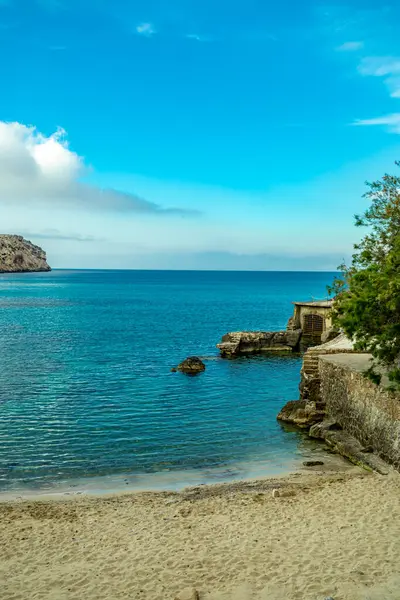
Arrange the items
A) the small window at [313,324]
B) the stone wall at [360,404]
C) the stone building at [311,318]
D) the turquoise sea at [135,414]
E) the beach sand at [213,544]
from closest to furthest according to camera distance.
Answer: the beach sand at [213,544]
the stone wall at [360,404]
the turquoise sea at [135,414]
the stone building at [311,318]
the small window at [313,324]

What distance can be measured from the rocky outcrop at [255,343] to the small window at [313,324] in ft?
24.9

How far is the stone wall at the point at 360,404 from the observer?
20.6 m

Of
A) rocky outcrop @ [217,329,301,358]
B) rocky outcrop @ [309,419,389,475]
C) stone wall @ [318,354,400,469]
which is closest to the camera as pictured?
stone wall @ [318,354,400,469]

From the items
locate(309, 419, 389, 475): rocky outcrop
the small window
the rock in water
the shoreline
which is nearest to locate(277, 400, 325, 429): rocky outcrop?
locate(309, 419, 389, 475): rocky outcrop

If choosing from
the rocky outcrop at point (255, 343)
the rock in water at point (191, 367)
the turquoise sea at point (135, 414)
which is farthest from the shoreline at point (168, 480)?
the rocky outcrop at point (255, 343)

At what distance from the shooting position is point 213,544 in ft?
47.0

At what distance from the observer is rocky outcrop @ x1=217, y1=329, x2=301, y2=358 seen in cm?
5038

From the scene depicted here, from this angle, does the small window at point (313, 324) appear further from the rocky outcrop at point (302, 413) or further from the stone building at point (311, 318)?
the rocky outcrop at point (302, 413)

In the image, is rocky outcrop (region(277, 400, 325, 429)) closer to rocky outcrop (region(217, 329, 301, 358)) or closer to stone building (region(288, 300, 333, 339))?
rocky outcrop (region(217, 329, 301, 358))

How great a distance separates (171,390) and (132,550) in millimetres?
21501

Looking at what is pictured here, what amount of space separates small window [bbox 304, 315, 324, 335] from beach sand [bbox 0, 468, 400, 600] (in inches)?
1697

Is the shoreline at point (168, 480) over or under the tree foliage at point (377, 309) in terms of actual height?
under

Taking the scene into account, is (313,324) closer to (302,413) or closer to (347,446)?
(302,413)

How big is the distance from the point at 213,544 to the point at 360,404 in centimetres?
1184
